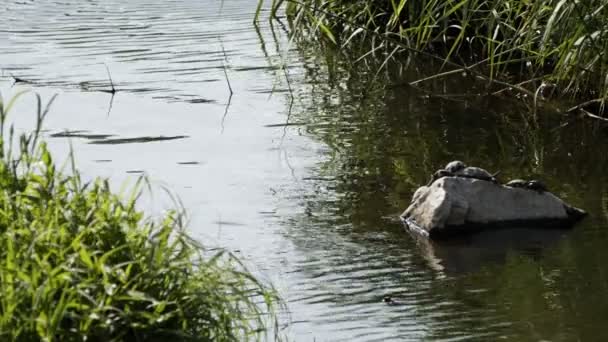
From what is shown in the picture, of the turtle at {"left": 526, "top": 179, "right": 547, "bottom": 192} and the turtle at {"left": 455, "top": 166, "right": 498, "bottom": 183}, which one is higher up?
the turtle at {"left": 455, "top": 166, "right": 498, "bottom": 183}

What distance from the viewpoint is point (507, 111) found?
945cm

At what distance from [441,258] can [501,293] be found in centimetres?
60

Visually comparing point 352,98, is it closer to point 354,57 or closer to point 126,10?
point 354,57

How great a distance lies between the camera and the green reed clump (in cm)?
376

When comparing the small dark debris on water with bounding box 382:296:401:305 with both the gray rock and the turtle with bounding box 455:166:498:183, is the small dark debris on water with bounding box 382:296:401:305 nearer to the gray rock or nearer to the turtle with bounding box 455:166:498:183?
the gray rock

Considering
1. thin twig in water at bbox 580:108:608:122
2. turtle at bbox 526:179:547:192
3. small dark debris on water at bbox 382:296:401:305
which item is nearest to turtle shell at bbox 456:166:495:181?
turtle at bbox 526:179:547:192

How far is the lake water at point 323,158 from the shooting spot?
215 inches

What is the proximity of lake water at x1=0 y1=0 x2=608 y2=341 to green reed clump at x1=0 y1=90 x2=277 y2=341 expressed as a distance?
96 cm

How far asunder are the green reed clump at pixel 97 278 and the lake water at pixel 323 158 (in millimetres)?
964

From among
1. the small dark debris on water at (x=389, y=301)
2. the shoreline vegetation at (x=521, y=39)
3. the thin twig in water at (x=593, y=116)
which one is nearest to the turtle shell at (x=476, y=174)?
the shoreline vegetation at (x=521, y=39)

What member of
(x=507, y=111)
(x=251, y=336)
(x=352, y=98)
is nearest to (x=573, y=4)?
(x=507, y=111)

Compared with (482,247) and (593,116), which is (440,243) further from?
(593,116)

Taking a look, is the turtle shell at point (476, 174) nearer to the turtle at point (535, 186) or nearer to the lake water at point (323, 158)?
the turtle at point (535, 186)

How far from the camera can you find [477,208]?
6.57 metres
